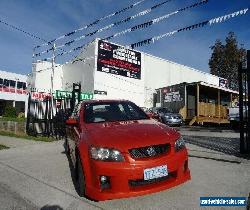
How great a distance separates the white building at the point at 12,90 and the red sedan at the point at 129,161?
4787cm

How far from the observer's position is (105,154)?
4.47 metres

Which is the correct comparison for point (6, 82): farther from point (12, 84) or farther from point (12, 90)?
point (12, 90)

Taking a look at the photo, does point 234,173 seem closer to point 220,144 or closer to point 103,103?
point 103,103

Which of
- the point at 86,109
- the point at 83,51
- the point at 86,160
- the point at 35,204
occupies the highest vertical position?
the point at 83,51

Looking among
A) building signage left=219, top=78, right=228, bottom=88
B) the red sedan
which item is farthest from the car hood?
building signage left=219, top=78, right=228, bottom=88

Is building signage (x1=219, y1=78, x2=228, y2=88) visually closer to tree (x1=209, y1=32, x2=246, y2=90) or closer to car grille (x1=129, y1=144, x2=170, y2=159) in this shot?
tree (x1=209, y1=32, x2=246, y2=90)

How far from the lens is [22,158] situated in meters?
9.11

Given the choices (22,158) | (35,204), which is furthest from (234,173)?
(22,158)

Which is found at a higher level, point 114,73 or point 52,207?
point 114,73

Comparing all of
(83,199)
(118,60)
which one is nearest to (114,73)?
(118,60)

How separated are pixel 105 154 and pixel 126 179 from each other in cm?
47

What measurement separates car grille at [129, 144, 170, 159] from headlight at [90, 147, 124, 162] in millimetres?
184

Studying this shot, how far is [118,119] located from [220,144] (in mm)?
5275

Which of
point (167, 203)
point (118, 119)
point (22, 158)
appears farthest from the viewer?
point (22, 158)
